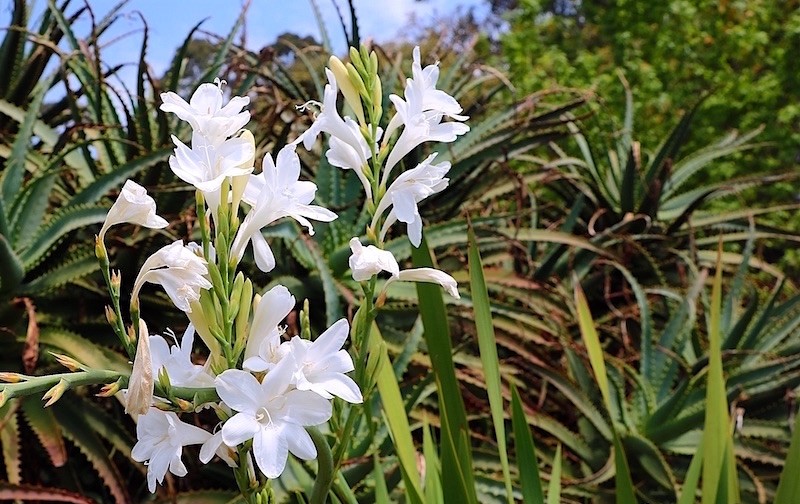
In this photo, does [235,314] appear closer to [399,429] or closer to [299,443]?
[299,443]

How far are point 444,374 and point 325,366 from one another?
1.13 ft

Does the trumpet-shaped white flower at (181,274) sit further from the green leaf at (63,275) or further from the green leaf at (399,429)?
the green leaf at (63,275)

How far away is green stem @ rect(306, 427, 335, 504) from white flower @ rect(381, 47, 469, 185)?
22 centimetres

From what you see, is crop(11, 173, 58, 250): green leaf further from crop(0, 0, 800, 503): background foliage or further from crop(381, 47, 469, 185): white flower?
crop(381, 47, 469, 185): white flower

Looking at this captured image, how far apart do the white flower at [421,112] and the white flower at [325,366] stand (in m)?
0.17

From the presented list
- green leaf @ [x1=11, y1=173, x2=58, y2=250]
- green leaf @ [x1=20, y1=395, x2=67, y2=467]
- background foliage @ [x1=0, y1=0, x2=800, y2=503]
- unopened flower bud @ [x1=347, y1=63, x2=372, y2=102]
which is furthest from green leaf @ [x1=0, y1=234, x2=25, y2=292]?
unopened flower bud @ [x1=347, y1=63, x2=372, y2=102]

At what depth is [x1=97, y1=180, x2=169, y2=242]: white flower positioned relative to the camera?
0.52m

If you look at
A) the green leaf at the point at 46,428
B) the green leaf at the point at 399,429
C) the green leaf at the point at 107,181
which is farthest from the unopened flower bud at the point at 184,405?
the green leaf at the point at 107,181

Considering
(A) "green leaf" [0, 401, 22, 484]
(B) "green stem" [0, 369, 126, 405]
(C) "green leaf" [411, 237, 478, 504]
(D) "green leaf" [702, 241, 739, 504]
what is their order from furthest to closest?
1. (A) "green leaf" [0, 401, 22, 484]
2. (D) "green leaf" [702, 241, 739, 504]
3. (C) "green leaf" [411, 237, 478, 504]
4. (B) "green stem" [0, 369, 126, 405]

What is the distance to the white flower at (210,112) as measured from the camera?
54 cm

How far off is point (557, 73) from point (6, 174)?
3.79m

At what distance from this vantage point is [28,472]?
147 centimetres

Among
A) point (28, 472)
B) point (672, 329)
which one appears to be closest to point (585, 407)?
point (672, 329)

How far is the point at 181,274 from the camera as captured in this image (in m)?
0.49
